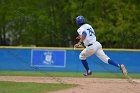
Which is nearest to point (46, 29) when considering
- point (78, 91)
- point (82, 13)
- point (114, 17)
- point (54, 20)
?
point (54, 20)

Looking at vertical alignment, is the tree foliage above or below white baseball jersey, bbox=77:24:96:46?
above

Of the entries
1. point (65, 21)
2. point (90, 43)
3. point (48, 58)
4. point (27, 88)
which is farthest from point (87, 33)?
point (65, 21)

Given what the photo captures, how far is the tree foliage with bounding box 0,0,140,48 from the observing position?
32.0 metres

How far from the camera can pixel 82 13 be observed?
3291 cm

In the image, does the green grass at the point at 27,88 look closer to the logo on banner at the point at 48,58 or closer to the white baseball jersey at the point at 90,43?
the white baseball jersey at the point at 90,43

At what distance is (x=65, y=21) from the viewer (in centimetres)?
3497

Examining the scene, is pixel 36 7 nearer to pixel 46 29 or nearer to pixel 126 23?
pixel 46 29

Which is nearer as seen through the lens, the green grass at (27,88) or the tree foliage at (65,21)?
the green grass at (27,88)

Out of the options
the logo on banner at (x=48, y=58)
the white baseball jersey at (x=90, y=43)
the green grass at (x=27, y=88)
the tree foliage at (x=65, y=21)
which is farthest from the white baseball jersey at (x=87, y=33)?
the tree foliage at (x=65, y=21)

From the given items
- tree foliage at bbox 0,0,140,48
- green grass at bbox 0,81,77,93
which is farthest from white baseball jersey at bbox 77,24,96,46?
tree foliage at bbox 0,0,140,48

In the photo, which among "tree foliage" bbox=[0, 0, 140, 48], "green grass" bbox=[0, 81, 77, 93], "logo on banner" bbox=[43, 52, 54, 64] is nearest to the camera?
"green grass" bbox=[0, 81, 77, 93]

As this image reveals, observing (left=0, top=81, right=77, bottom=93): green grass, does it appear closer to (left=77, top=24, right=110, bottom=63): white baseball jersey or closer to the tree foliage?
(left=77, top=24, right=110, bottom=63): white baseball jersey

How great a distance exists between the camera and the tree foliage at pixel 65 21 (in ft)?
105

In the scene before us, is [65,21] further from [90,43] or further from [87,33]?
[87,33]
